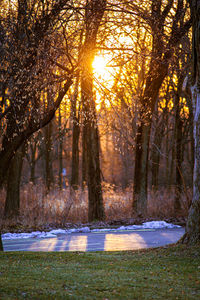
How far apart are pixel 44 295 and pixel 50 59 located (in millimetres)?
5998

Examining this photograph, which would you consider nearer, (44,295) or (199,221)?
(44,295)

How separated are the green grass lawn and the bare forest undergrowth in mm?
6988

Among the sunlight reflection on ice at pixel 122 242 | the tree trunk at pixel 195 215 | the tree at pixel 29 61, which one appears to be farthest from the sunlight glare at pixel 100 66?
the sunlight reflection on ice at pixel 122 242

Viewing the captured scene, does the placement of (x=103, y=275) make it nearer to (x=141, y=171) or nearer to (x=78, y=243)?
(x=78, y=243)

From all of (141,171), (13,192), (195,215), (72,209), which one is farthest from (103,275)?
(13,192)

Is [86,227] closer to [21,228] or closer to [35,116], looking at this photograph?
[21,228]

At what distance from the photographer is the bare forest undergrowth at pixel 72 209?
1623cm

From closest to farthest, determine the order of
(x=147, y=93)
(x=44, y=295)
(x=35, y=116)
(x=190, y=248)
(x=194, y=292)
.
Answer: (x=44, y=295), (x=194, y=292), (x=190, y=248), (x=35, y=116), (x=147, y=93)

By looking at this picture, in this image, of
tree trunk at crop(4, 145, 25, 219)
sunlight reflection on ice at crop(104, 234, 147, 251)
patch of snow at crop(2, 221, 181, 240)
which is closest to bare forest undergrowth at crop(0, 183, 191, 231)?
tree trunk at crop(4, 145, 25, 219)

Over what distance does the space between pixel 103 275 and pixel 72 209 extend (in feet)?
36.4

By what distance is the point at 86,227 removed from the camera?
1523 cm

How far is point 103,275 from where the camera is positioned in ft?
22.0

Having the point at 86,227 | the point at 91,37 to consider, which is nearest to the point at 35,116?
the point at 91,37

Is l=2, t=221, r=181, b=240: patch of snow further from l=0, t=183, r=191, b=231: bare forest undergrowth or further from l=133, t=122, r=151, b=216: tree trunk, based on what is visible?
l=133, t=122, r=151, b=216: tree trunk
